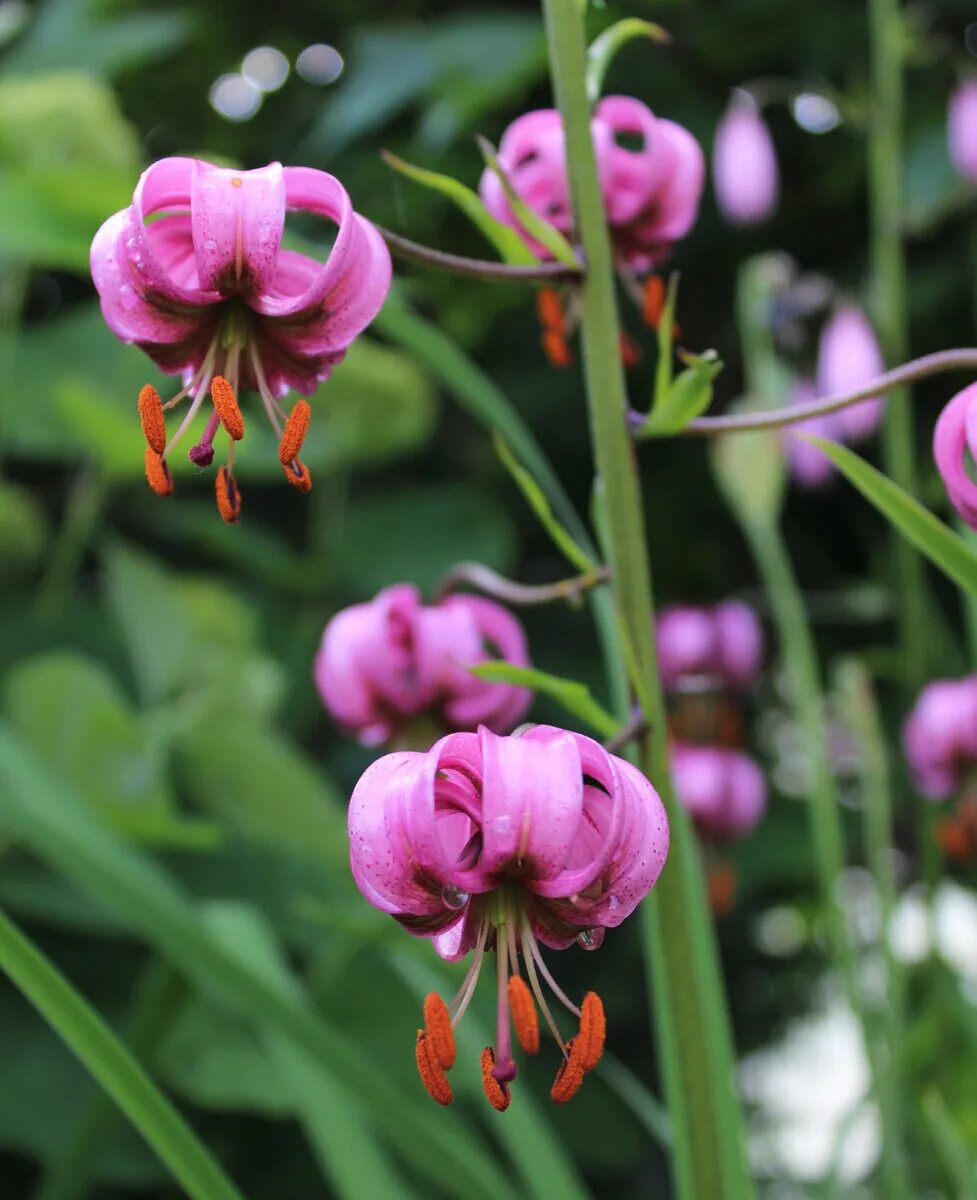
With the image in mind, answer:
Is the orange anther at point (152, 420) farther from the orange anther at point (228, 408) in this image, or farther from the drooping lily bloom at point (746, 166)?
the drooping lily bloom at point (746, 166)

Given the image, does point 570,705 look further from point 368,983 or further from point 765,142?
point 765,142

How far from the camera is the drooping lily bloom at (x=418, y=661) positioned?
790 millimetres

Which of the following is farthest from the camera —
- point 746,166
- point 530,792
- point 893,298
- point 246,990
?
point 746,166

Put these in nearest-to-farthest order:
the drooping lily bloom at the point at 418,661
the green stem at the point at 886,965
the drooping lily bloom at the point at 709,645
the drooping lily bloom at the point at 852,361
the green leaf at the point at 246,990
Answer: the green leaf at the point at 246,990 < the drooping lily bloom at the point at 418,661 < the green stem at the point at 886,965 < the drooping lily bloom at the point at 852,361 < the drooping lily bloom at the point at 709,645

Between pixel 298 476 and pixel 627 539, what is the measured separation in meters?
0.13

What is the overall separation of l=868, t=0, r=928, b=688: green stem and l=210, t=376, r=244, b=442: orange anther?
951mm

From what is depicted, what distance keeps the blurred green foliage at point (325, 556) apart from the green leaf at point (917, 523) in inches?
8.6

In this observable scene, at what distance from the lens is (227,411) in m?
0.50

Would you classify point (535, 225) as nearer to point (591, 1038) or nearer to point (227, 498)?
point (227, 498)

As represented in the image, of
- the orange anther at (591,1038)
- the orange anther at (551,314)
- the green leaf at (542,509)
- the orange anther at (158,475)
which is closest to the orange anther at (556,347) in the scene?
the orange anther at (551,314)

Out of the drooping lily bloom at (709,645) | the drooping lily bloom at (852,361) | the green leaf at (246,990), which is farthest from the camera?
the drooping lily bloom at (709,645)

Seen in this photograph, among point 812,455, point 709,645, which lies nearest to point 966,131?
point 812,455

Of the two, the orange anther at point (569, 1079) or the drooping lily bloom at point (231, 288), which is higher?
the drooping lily bloom at point (231, 288)

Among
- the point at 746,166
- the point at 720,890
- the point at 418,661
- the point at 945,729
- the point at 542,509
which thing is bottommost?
the point at 720,890
